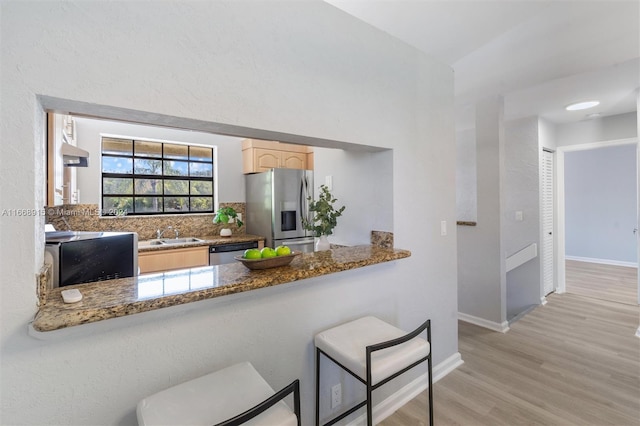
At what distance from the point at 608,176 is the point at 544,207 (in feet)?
10.4

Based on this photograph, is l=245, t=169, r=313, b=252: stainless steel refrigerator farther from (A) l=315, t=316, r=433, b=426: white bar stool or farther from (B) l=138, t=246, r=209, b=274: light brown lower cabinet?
(A) l=315, t=316, r=433, b=426: white bar stool

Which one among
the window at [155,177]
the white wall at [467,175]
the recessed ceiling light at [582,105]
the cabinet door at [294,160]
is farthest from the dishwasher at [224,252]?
the recessed ceiling light at [582,105]

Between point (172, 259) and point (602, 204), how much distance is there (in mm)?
7805

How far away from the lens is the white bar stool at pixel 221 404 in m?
0.89

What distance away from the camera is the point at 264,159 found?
4316mm

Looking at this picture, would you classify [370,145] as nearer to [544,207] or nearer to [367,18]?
[367,18]

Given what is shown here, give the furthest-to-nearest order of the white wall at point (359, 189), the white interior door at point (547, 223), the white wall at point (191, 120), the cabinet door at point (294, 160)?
the cabinet door at point (294, 160), the white interior door at point (547, 223), the white wall at point (359, 189), the white wall at point (191, 120)

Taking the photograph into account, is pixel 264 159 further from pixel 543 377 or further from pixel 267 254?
pixel 543 377

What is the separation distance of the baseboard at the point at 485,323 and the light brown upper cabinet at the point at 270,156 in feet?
9.75

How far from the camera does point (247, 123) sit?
1294mm

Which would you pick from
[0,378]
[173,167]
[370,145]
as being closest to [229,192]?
[173,167]

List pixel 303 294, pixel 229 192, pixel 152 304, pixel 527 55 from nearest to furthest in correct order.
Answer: pixel 152 304
pixel 303 294
pixel 527 55
pixel 229 192

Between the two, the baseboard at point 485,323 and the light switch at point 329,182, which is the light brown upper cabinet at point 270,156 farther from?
the baseboard at point 485,323

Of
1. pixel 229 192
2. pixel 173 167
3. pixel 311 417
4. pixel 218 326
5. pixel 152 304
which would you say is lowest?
pixel 311 417
